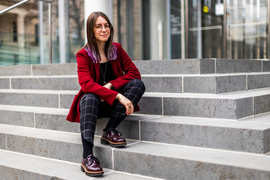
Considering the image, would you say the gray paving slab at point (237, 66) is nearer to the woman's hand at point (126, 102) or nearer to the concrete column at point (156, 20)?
the woman's hand at point (126, 102)

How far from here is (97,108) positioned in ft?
8.11

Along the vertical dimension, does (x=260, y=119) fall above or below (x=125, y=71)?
below

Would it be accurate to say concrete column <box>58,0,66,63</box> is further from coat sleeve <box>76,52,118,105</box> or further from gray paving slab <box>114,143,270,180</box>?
gray paving slab <box>114,143,270,180</box>

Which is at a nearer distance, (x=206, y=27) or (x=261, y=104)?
(x=261, y=104)

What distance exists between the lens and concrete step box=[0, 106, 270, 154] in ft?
7.47

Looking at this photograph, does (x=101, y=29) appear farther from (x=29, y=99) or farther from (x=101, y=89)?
(x=29, y=99)

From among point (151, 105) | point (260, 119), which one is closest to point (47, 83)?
point (151, 105)

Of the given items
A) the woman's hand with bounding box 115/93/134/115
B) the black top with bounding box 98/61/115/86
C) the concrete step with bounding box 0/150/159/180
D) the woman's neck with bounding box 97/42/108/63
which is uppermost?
the woman's neck with bounding box 97/42/108/63

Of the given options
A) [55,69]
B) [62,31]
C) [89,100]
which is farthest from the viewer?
[62,31]

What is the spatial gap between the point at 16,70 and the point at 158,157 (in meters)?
3.41

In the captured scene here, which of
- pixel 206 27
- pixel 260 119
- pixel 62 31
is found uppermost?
pixel 62 31

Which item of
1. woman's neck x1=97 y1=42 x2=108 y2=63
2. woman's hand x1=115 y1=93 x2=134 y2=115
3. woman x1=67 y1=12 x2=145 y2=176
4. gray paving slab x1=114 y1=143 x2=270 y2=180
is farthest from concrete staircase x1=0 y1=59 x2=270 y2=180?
woman's neck x1=97 y1=42 x2=108 y2=63

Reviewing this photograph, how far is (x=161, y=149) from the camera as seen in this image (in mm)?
2494

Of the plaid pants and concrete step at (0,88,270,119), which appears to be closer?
Result: the plaid pants
